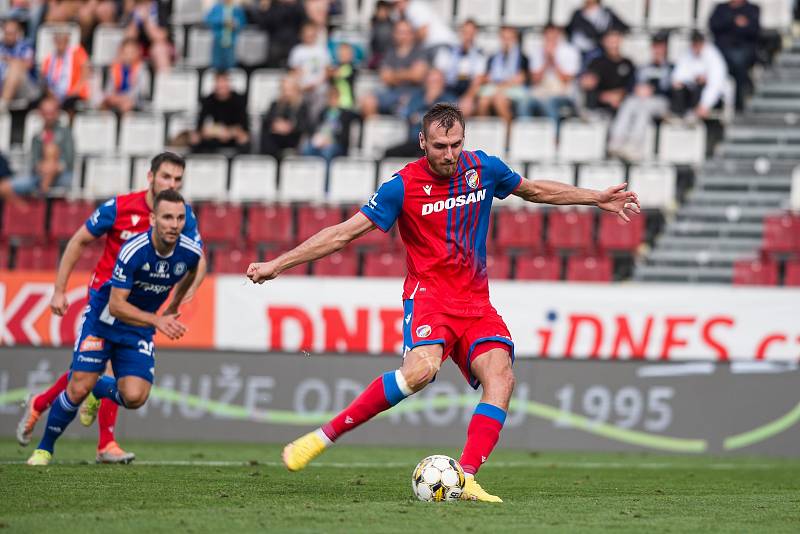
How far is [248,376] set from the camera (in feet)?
50.4

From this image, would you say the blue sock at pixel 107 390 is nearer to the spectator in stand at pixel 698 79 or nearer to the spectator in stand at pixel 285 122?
the spectator in stand at pixel 285 122

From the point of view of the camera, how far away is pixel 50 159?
19.8 meters

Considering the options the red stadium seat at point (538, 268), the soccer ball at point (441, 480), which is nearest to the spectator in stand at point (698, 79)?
the red stadium seat at point (538, 268)

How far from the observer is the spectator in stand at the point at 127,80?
70.7 ft

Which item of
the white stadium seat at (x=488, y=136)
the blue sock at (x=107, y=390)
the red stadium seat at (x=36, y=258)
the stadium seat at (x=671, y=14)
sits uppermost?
the stadium seat at (x=671, y=14)

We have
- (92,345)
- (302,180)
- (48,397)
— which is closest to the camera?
(92,345)

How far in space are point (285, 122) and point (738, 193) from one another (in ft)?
21.4

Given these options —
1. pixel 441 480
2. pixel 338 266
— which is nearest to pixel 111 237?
pixel 441 480

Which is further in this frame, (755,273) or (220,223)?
(220,223)

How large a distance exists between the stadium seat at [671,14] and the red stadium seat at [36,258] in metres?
9.69

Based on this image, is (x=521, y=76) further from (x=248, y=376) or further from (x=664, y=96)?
(x=248, y=376)

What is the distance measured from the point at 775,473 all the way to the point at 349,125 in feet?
31.8

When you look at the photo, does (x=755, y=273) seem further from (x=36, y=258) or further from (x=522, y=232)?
(x=36, y=258)

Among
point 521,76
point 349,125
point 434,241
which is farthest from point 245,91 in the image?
point 434,241
